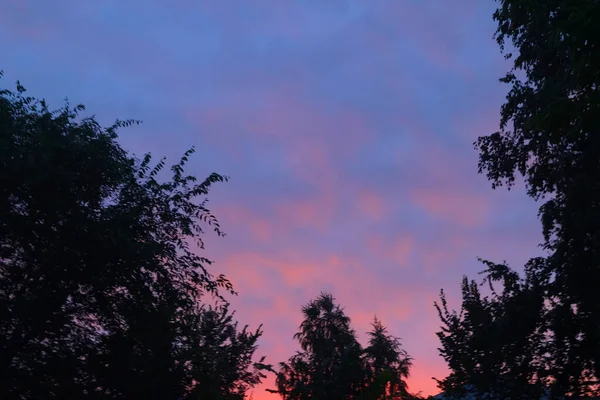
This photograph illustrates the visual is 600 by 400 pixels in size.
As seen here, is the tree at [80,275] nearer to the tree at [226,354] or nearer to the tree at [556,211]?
the tree at [226,354]

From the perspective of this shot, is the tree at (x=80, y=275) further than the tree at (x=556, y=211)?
No

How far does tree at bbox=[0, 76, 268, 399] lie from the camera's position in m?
14.0

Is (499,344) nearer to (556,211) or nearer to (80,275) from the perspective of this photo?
(556,211)

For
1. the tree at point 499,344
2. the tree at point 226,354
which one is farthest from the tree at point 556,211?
the tree at point 226,354

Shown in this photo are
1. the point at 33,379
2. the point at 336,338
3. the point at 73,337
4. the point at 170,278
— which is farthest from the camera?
the point at 336,338

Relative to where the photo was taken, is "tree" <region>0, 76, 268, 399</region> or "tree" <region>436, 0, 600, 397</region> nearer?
"tree" <region>0, 76, 268, 399</region>

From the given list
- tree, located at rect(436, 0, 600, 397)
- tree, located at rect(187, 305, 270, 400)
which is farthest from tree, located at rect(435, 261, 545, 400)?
tree, located at rect(187, 305, 270, 400)

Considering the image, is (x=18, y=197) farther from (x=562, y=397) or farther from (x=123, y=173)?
(x=562, y=397)

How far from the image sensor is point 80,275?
14680 millimetres

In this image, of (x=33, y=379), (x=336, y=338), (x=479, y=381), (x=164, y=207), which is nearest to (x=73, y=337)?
(x=33, y=379)

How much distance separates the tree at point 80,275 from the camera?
14.0 metres

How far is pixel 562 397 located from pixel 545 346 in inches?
60.7

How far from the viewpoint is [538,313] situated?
1995 centimetres

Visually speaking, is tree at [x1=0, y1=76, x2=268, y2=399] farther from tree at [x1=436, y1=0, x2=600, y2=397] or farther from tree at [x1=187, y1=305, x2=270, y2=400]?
tree at [x1=436, y1=0, x2=600, y2=397]
